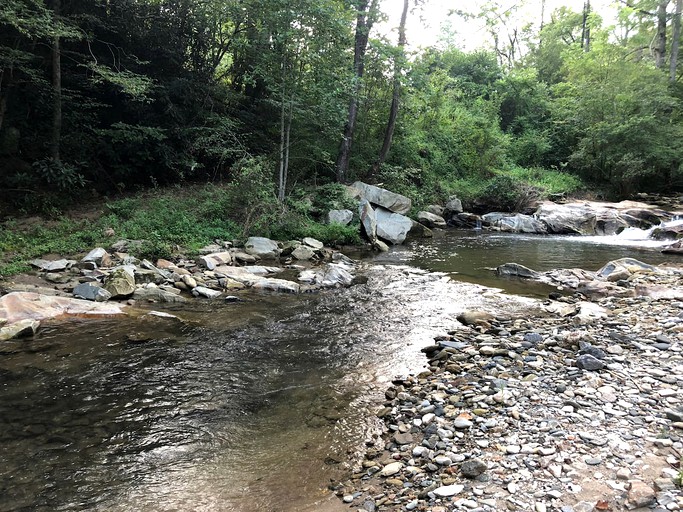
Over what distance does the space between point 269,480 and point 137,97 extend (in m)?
12.5

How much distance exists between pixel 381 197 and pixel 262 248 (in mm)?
6690

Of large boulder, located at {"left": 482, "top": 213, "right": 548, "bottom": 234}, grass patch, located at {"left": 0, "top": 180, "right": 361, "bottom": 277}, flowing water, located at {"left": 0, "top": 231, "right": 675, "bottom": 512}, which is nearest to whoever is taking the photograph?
flowing water, located at {"left": 0, "top": 231, "right": 675, "bottom": 512}

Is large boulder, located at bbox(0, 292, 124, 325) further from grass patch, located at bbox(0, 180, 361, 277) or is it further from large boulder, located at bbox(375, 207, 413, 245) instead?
large boulder, located at bbox(375, 207, 413, 245)

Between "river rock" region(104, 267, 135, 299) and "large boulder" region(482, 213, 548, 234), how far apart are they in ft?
54.1

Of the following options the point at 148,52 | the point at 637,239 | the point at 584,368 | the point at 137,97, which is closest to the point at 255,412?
the point at 584,368

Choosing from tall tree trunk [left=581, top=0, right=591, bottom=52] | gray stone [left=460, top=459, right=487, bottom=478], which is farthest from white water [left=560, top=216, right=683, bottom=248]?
tall tree trunk [left=581, top=0, right=591, bottom=52]

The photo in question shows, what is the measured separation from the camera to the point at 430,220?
1928cm

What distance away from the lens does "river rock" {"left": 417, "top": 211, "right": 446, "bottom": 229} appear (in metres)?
19.1

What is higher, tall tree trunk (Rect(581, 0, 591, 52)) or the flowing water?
tall tree trunk (Rect(581, 0, 591, 52))

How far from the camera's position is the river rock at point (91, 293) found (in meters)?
7.59

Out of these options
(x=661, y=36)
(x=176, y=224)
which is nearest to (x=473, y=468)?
(x=176, y=224)

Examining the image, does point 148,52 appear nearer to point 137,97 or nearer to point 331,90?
point 137,97

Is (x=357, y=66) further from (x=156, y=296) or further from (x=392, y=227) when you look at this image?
(x=156, y=296)

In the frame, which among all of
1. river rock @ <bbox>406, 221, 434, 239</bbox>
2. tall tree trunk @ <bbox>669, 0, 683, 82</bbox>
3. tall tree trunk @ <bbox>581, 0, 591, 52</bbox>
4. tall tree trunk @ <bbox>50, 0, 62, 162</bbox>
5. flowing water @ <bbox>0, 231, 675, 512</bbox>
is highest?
tall tree trunk @ <bbox>581, 0, 591, 52</bbox>
